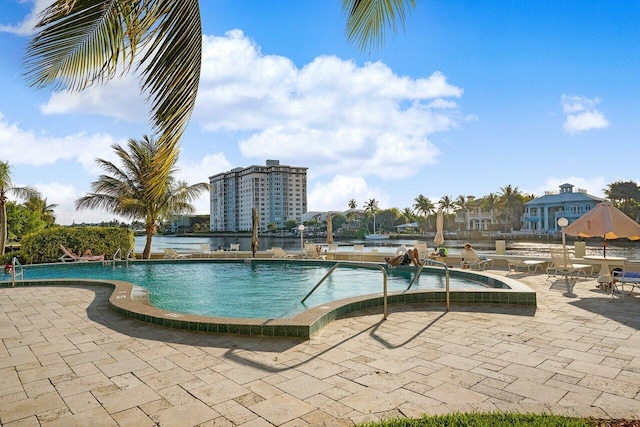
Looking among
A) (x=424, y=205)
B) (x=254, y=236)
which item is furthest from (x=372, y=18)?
(x=424, y=205)

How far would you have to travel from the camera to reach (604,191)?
204ft

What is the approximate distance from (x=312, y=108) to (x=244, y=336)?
5975 millimetres

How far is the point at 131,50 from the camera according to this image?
2.77 meters

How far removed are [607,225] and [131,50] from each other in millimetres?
9996

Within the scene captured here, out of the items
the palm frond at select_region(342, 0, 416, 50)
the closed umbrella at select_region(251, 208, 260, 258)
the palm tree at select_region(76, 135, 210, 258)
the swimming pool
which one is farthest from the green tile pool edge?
the palm tree at select_region(76, 135, 210, 258)

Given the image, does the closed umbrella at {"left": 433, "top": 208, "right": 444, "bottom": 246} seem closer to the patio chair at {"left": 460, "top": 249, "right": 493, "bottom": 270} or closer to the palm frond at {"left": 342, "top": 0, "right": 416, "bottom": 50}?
the patio chair at {"left": 460, "top": 249, "right": 493, "bottom": 270}

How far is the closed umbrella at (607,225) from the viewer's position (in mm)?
8738

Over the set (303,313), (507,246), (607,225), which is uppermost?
(607,225)

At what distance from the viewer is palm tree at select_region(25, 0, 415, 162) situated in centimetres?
265

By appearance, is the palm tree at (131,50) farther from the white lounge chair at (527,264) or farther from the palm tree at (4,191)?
the palm tree at (4,191)

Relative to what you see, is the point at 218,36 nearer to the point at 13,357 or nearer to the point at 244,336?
the point at 244,336

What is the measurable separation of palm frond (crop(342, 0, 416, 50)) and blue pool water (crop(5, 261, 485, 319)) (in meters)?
5.75

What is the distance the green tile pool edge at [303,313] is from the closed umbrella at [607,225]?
2445mm

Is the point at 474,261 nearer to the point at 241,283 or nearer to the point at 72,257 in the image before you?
the point at 241,283
